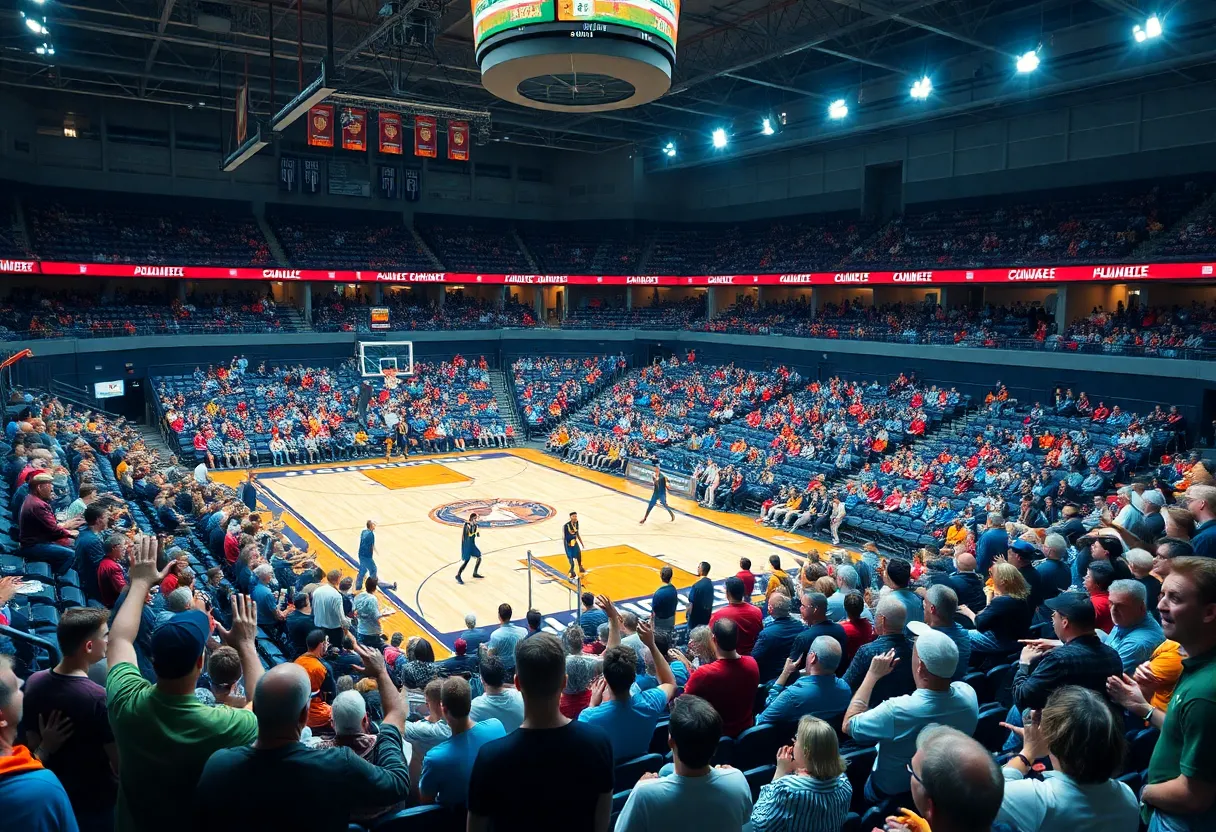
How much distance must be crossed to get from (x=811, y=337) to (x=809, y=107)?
10584 mm

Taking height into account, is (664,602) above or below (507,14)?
below

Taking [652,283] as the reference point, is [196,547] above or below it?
below

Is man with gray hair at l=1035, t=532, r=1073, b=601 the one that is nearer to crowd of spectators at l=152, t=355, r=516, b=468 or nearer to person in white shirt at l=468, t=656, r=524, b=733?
person in white shirt at l=468, t=656, r=524, b=733

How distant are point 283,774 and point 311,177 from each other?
4334 centimetres

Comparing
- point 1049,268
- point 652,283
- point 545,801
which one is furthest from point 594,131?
point 545,801

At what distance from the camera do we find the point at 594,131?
39.8m

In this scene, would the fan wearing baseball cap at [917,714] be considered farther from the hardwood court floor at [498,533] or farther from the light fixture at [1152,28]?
the light fixture at [1152,28]

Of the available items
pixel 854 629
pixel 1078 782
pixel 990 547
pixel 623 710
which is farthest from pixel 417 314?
pixel 1078 782

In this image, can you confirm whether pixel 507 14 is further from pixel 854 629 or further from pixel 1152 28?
pixel 1152 28

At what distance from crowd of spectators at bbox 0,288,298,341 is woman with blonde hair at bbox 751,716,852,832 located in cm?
3005

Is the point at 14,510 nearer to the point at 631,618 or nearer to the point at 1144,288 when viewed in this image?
the point at 631,618

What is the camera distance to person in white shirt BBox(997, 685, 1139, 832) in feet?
10.1

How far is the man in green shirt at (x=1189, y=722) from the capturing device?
2990 millimetres

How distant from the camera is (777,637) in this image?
6.48 meters
